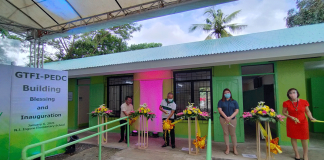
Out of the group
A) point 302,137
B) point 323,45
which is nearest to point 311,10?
point 323,45

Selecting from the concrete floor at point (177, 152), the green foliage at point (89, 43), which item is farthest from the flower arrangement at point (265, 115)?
the green foliage at point (89, 43)

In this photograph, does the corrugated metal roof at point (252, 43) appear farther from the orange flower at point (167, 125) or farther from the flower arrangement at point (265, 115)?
the orange flower at point (167, 125)

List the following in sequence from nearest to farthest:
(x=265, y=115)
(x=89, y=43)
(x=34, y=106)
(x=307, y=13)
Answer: (x=265, y=115) → (x=34, y=106) → (x=307, y=13) → (x=89, y=43)

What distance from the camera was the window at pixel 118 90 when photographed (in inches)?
271

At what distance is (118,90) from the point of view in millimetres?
7074

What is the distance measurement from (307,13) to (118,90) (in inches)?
651

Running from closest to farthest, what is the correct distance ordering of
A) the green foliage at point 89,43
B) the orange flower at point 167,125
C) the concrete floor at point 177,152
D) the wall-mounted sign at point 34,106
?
the wall-mounted sign at point 34,106 < the concrete floor at point 177,152 < the orange flower at point 167,125 < the green foliage at point 89,43

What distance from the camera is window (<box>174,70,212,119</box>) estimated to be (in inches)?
224

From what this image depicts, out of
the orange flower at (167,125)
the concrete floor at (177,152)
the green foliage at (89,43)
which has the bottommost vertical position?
the concrete floor at (177,152)

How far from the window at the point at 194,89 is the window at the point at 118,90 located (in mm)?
1951

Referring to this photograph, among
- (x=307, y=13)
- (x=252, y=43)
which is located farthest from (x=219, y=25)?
(x=252, y=43)

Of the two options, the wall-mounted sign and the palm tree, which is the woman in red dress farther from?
the palm tree

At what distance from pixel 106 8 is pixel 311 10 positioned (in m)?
16.7

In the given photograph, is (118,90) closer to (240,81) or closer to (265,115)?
(240,81)
